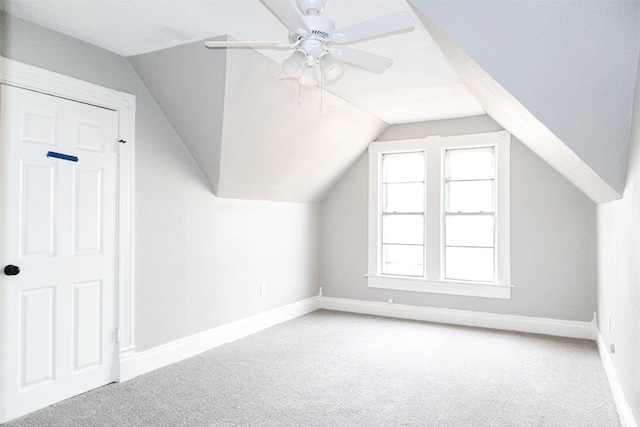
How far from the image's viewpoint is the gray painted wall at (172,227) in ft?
9.79

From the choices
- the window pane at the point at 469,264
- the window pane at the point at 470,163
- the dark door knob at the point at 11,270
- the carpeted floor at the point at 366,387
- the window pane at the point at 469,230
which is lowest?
the carpeted floor at the point at 366,387

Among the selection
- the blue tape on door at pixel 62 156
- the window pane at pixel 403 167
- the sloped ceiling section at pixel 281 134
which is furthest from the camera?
the window pane at pixel 403 167

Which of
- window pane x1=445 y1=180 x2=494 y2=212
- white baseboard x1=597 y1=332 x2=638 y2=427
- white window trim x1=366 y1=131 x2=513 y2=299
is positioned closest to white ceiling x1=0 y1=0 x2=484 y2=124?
white window trim x1=366 y1=131 x2=513 y2=299

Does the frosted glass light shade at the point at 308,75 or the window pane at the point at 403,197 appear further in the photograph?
the window pane at the point at 403,197

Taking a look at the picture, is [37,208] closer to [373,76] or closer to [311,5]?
[311,5]

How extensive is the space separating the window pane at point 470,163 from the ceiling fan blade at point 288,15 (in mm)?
3570

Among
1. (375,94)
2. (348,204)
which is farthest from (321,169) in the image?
(375,94)

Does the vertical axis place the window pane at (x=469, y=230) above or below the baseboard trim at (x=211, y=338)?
above

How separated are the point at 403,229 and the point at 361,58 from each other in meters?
3.50

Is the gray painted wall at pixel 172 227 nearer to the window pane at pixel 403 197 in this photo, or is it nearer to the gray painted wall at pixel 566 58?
the window pane at pixel 403 197

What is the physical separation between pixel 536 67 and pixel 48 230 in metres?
3.07

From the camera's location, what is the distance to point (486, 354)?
3969 millimetres

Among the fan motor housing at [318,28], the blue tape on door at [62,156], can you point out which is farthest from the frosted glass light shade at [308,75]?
the blue tape on door at [62,156]

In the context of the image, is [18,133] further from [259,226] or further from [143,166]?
[259,226]
